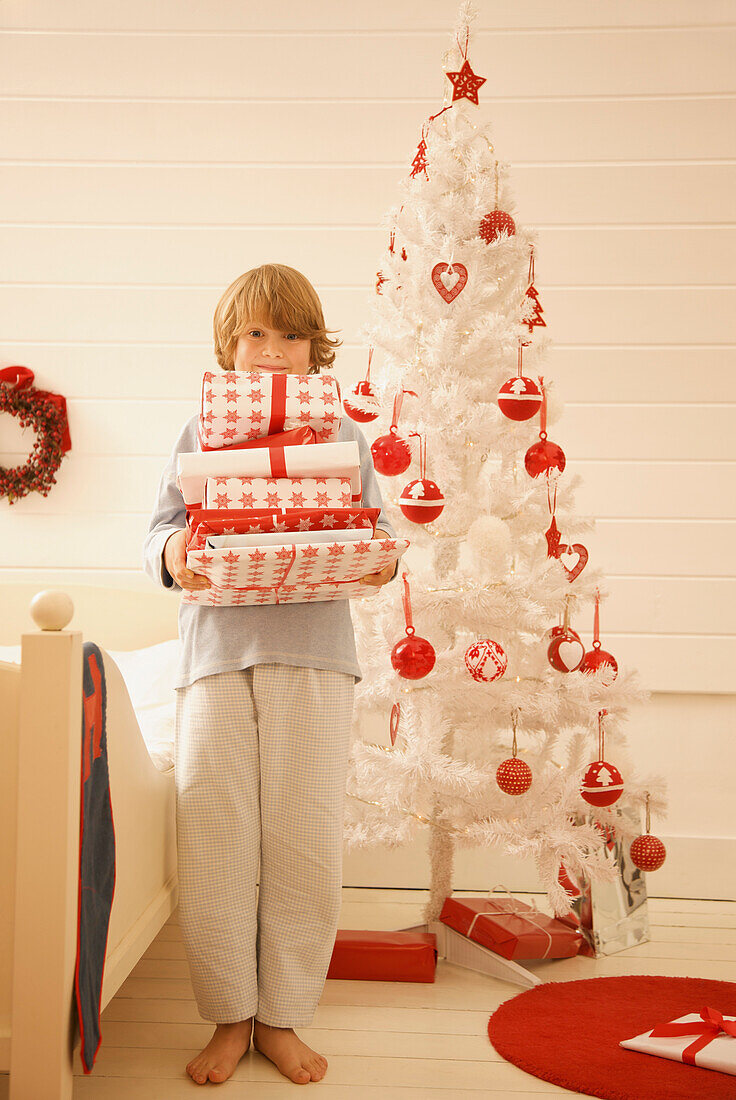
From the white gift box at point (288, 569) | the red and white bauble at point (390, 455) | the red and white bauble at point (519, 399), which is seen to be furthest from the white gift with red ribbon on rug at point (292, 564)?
the red and white bauble at point (519, 399)

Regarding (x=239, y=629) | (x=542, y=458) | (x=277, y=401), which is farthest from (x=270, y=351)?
(x=542, y=458)

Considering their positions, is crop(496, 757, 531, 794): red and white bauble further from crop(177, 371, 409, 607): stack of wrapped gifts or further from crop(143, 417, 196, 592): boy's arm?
crop(143, 417, 196, 592): boy's arm

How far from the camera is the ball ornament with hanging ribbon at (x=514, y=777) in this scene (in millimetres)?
1945

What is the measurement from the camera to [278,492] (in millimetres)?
1483

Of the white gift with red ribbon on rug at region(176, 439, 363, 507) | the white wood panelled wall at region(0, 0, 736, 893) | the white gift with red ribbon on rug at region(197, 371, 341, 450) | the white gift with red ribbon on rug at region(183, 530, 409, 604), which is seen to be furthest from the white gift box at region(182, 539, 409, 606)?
the white wood panelled wall at region(0, 0, 736, 893)

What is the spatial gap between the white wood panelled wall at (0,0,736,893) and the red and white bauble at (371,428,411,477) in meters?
0.80

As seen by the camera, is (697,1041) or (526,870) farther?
(526,870)

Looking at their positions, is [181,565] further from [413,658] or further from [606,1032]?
[606,1032]

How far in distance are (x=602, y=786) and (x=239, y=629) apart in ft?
2.86

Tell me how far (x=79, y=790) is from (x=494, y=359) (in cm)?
129

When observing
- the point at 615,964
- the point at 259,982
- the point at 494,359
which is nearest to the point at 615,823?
the point at 615,964

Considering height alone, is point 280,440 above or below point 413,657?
above

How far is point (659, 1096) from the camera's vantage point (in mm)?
1525

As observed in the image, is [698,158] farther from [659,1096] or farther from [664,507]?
[659,1096]
